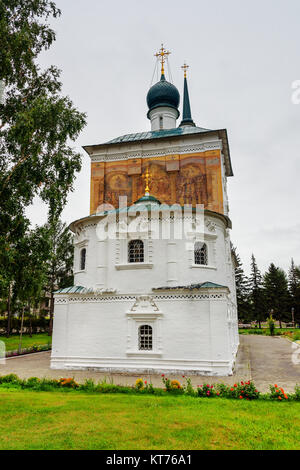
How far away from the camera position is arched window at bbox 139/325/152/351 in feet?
46.2

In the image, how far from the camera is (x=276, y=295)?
53125 millimetres

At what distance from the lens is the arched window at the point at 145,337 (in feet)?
46.2

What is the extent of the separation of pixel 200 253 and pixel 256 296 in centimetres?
4222

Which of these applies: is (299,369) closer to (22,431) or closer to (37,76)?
(22,431)

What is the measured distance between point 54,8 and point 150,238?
33.3 ft

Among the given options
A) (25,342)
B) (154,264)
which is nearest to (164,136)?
(154,264)

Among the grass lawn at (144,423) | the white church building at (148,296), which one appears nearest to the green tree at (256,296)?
the white church building at (148,296)

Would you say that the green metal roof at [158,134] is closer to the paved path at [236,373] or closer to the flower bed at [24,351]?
the paved path at [236,373]

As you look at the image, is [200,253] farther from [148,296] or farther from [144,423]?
[144,423]

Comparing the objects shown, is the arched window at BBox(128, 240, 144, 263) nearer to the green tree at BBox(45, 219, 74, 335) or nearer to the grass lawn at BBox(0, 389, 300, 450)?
the grass lawn at BBox(0, 389, 300, 450)

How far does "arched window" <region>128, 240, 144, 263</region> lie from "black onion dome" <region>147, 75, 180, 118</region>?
14998mm

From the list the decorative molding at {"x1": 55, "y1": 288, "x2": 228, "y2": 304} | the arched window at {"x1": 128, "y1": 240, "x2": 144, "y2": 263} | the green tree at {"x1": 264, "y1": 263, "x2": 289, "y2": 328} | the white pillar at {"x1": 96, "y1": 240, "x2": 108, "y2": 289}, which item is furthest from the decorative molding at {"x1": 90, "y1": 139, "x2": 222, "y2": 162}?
the green tree at {"x1": 264, "y1": 263, "x2": 289, "y2": 328}

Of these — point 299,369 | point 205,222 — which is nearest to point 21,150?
point 205,222

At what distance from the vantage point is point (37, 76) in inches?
510
